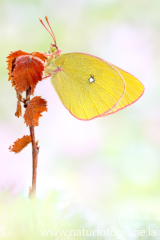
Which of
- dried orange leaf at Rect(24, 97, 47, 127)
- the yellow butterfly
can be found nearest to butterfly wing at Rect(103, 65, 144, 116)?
the yellow butterfly

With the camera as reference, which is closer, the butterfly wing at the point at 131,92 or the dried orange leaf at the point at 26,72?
the dried orange leaf at the point at 26,72

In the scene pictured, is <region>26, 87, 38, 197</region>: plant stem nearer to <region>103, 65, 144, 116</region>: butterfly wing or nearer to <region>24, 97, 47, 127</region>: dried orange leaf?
<region>24, 97, 47, 127</region>: dried orange leaf

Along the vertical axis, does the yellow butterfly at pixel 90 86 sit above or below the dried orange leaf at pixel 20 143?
above

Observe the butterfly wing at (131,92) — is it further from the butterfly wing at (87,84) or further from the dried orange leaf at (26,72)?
the dried orange leaf at (26,72)

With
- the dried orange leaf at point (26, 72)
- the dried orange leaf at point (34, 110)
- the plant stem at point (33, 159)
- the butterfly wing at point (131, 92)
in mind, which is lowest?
the plant stem at point (33, 159)

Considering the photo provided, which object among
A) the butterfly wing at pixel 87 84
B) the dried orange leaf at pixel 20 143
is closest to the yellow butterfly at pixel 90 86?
the butterfly wing at pixel 87 84

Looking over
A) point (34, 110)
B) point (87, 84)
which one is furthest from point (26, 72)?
point (87, 84)

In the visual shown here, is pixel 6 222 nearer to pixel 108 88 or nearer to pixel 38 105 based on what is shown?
pixel 38 105

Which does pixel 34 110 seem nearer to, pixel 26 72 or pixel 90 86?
pixel 26 72
